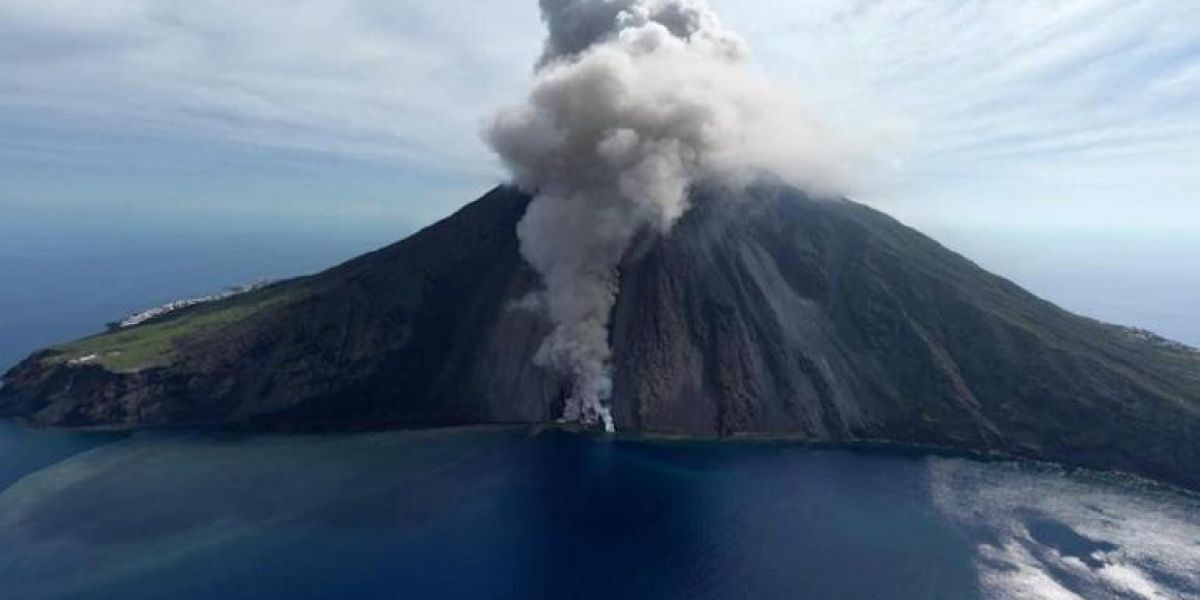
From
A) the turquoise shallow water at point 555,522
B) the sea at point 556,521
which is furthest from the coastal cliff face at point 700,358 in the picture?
the turquoise shallow water at point 555,522

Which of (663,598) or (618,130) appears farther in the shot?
(618,130)

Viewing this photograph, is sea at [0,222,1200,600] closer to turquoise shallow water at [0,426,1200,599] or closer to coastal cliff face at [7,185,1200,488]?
turquoise shallow water at [0,426,1200,599]

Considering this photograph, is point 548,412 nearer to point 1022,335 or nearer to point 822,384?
point 822,384

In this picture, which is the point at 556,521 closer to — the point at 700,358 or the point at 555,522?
the point at 555,522

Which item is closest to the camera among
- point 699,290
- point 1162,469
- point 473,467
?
point 473,467

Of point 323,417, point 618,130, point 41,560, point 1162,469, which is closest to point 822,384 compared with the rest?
point 1162,469

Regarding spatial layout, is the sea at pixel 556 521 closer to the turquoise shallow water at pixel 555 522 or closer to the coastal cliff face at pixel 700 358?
the turquoise shallow water at pixel 555 522
